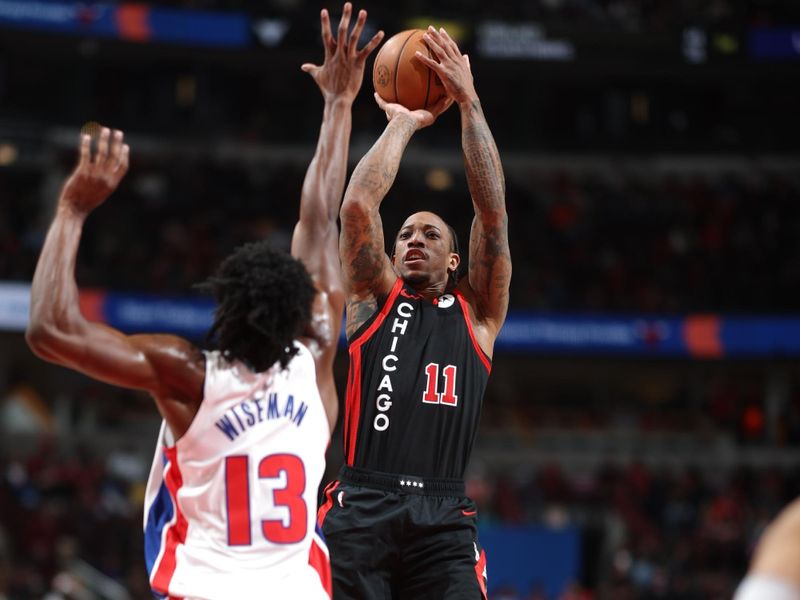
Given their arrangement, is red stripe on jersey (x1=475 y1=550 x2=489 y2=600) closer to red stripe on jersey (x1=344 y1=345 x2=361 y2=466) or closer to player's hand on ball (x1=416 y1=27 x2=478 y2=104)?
red stripe on jersey (x1=344 y1=345 x2=361 y2=466)

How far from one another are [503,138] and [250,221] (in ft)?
21.0

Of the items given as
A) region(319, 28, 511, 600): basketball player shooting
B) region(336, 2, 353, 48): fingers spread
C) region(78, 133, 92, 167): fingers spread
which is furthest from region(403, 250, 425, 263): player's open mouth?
region(78, 133, 92, 167): fingers spread

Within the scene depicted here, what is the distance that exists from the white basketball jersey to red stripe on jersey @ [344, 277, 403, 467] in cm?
123

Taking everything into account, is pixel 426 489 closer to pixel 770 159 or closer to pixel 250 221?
pixel 250 221

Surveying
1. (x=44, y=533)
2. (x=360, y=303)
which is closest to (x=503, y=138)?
(x=44, y=533)

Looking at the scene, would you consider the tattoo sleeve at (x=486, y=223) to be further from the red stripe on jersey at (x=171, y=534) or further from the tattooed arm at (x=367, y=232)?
the red stripe on jersey at (x=171, y=534)

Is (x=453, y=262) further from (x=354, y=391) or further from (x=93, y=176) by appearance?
(x=93, y=176)

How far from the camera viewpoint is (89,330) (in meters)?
3.23

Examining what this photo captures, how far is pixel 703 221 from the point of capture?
2267 cm

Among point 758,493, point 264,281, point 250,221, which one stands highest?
point 250,221

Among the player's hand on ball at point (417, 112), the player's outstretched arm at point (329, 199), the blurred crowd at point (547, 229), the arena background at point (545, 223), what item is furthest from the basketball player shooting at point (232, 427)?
the blurred crowd at point (547, 229)

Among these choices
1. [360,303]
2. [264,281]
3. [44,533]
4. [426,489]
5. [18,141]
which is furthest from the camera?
[18,141]

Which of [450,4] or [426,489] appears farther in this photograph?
[450,4]

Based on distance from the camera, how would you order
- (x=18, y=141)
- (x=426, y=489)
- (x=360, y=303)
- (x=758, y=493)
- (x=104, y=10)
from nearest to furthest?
(x=426, y=489) < (x=360, y=303) < (x=758, y=493) < (x=104, y=10) < (x=18, y=141)
